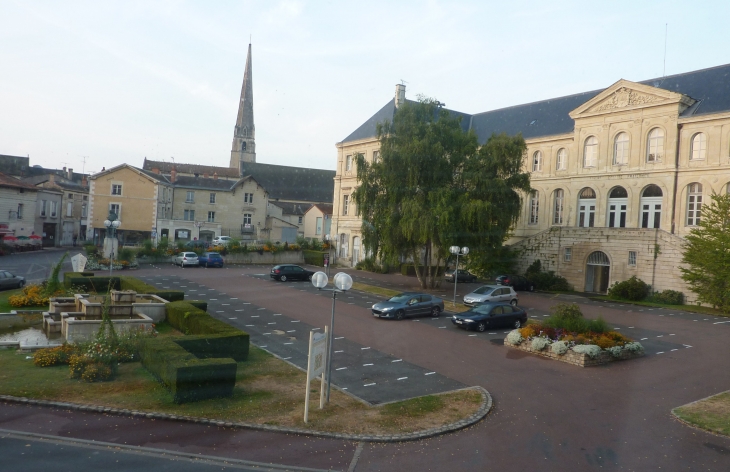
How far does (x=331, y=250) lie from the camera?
53.4m

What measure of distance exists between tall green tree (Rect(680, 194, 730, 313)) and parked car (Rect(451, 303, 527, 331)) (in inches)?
576

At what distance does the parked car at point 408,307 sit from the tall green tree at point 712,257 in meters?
16.8

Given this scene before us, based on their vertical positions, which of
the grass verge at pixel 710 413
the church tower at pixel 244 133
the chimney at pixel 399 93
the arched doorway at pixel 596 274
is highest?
the church tower at pixel 244 133

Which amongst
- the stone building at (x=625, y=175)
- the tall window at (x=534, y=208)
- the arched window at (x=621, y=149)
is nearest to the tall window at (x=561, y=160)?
the stone building at (x=625, y=175)

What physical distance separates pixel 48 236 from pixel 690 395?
2305 inches

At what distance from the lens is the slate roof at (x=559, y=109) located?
36091 mm

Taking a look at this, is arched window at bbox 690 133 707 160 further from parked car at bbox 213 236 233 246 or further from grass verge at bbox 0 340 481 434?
parked car at bbox 213 236 233 246

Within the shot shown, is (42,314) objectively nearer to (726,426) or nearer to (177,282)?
(177,282)

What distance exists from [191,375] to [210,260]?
33983 millimetres

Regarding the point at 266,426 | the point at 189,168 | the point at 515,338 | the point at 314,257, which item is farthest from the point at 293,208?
the point at 266,426

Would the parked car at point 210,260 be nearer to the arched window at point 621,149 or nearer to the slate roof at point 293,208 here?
the slate roof at point 293,208

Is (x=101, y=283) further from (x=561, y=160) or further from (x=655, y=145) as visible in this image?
(x=655, y=145)

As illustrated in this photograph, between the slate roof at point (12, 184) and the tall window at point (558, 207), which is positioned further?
the slate roof at point (12, 184)

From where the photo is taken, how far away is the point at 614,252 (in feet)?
125
